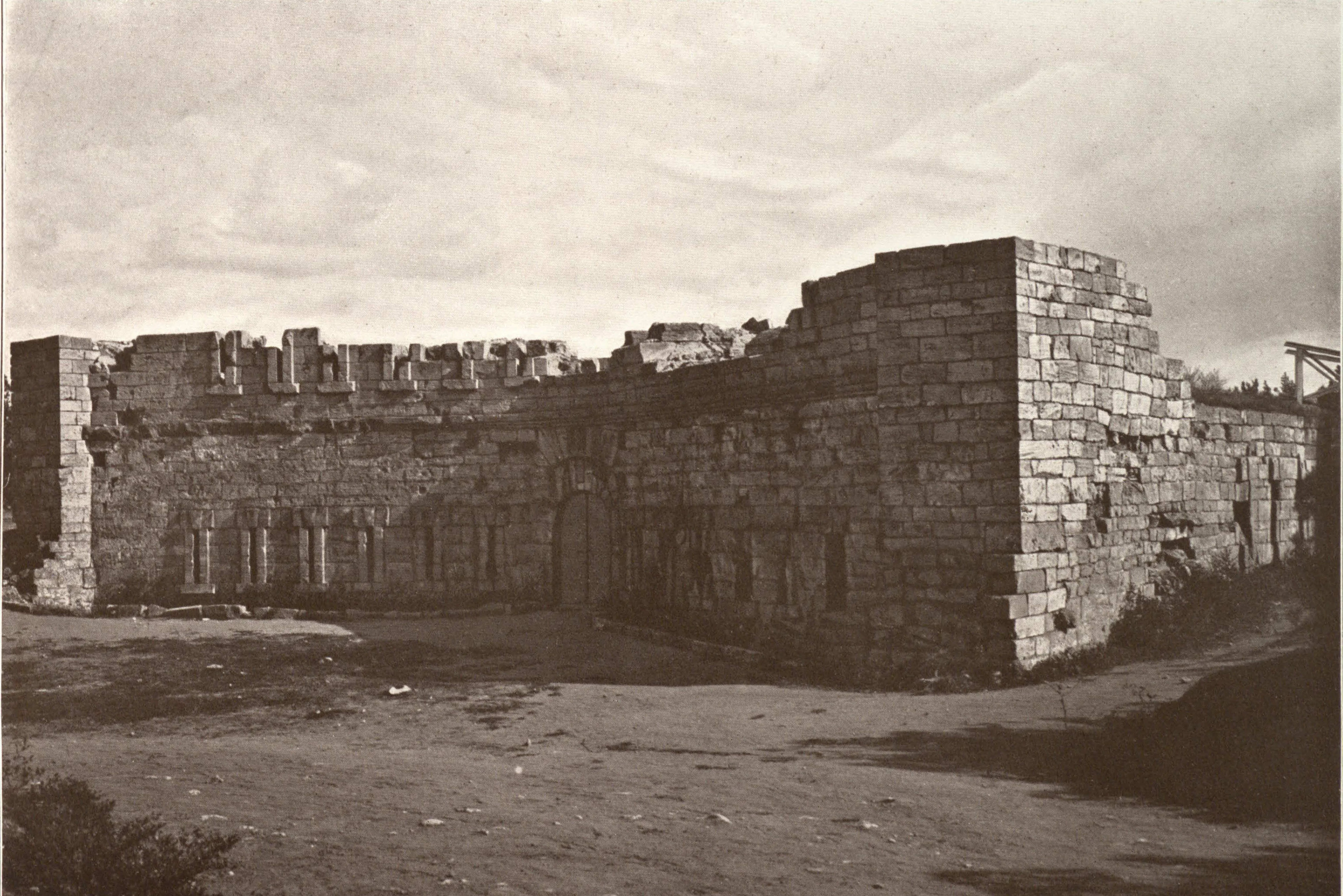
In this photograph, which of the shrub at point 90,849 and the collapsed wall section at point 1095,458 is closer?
the shrub at point 90,849

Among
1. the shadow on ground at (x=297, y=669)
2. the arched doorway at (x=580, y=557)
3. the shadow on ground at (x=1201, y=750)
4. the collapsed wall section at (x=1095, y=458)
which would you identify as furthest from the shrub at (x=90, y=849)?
the arched doorway at (x=580, y=557)

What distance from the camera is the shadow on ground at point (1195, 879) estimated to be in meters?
5.12

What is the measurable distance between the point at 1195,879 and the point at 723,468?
28.7 feet

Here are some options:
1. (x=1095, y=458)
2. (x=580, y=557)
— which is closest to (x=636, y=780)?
(x=1095, y=458)

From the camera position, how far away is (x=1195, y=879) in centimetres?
524

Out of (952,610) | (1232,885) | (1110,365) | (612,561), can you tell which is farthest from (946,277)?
(612,561)

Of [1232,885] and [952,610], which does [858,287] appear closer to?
[952,610]

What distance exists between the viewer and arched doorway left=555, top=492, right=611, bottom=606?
56.6ft

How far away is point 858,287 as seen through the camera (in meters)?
11.2

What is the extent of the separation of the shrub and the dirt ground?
0.63ft

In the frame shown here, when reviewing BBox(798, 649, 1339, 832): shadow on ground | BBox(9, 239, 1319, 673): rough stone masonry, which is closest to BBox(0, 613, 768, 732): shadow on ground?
BBox(9, 239, 1319, 673): rough stone masonry

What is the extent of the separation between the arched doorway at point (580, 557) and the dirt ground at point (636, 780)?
201 inches

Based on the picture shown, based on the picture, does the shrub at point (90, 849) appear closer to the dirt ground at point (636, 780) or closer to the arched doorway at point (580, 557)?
the dirt ground at point (636, 780)

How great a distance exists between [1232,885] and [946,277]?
6.41 m
